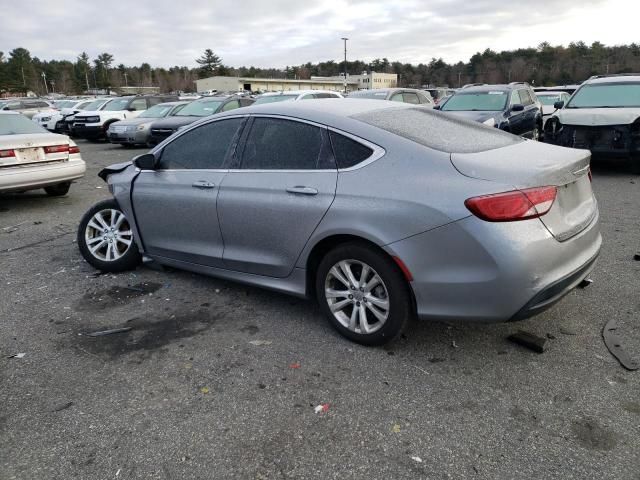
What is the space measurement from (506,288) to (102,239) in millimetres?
4132

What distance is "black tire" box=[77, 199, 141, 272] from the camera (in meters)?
5.14

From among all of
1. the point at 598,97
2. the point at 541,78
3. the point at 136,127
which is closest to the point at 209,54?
the point at 541,78

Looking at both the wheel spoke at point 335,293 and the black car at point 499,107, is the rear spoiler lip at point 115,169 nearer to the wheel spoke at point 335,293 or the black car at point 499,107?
the wheel spoke at point 335,293

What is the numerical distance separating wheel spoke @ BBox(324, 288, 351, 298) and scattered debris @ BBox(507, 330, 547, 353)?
46.9 inches

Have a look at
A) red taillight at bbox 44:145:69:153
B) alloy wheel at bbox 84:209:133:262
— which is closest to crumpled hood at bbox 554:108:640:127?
alloy wheel at bbox 84:209:133:262

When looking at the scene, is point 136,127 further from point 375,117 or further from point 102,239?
point 375,117

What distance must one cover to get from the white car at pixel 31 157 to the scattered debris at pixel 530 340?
7639 mm

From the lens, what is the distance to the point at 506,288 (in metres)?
2.87

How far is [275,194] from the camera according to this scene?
12.2 ft

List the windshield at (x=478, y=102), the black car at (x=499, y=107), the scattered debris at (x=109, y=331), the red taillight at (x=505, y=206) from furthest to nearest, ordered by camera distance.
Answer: the windshield at (x=478, y=102) → the black car at (x=499, y=107) → the scattered debris at (x=109, y=331) → the red taillight at (x=505, y=206)

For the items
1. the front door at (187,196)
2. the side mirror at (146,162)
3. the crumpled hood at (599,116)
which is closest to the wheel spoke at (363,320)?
the front door at (187,196)

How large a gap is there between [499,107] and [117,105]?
16.3 m

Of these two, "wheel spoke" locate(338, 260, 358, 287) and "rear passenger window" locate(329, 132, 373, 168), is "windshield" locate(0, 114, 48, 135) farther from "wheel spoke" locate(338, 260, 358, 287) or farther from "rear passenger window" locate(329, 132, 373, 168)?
"wheel spoke" locate(338, 260, 358, 287)

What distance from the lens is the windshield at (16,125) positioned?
819cm
